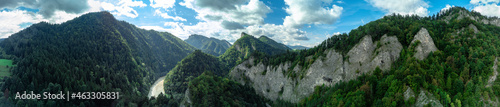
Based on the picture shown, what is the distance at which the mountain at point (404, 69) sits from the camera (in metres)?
58.9

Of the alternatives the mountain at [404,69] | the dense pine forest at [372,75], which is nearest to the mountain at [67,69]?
the dense pine forest at [372,75]

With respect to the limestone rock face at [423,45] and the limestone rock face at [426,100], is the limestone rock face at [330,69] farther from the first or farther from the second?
the limestone rock face at [426,100]

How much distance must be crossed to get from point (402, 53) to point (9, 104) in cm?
17856

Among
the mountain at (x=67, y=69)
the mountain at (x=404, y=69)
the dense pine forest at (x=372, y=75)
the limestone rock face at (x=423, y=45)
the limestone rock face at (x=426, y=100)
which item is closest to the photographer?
the limestone rock face at (x=426, y=100)

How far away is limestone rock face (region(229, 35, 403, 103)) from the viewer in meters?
79.8

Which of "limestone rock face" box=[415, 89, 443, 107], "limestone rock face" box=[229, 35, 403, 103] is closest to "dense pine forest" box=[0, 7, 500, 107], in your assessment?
"limestone rock face" box=[415, 89, 443, 107]

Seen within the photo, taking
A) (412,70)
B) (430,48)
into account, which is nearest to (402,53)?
(430,48)

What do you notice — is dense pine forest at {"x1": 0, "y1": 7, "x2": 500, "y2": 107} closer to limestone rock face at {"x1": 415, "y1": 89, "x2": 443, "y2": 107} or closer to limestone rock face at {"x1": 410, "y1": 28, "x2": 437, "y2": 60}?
limestone rock face at {"x1": 415, "y1": 89, "x2": 443, "y2": 107}

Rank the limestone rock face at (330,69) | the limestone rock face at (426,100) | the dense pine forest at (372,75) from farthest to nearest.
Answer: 1. the limestone rock face at (330,69)
2. the dense pine forest at (372,75)
3. the limestone rock face at (426,100)

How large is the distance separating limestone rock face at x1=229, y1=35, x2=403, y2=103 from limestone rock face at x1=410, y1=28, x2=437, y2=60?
6387 millimetres

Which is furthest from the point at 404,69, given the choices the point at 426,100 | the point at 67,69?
the point at 67,69

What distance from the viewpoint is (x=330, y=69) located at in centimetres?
9231

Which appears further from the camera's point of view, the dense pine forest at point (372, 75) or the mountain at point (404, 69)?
the dense pine forest at point (372, 75)

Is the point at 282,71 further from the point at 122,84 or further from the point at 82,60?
the point at 82,60
